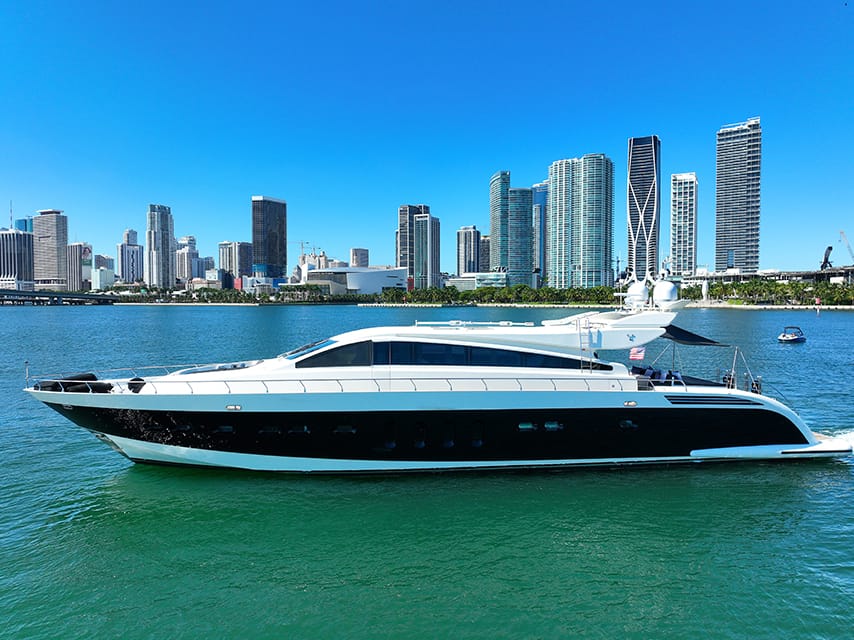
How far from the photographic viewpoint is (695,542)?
31.4ft

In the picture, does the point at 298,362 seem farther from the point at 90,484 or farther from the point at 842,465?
the point at 842,465

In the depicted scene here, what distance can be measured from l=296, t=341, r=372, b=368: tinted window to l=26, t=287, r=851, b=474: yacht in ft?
0.08

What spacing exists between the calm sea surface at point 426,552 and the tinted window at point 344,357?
2829 millimetres

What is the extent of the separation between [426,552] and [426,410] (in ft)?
10.5

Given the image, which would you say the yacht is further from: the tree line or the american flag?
the tree line

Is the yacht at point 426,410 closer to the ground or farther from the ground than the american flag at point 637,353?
closer to the ground

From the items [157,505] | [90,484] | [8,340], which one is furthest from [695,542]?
[8,340]

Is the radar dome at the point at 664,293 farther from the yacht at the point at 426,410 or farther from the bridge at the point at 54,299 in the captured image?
the bridge at the point at 54,299

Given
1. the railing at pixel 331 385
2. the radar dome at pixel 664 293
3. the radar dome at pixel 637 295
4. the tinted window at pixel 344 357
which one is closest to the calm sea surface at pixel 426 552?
the railing at pixel 331 385

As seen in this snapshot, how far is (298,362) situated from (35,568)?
6043mm

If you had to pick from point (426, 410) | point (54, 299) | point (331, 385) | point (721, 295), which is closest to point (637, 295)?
point (426, 410)

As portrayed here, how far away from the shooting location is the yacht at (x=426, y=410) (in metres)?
11.3

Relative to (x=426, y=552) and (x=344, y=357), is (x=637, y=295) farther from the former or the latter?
(x=426, y=552)

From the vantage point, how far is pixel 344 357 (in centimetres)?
1202
